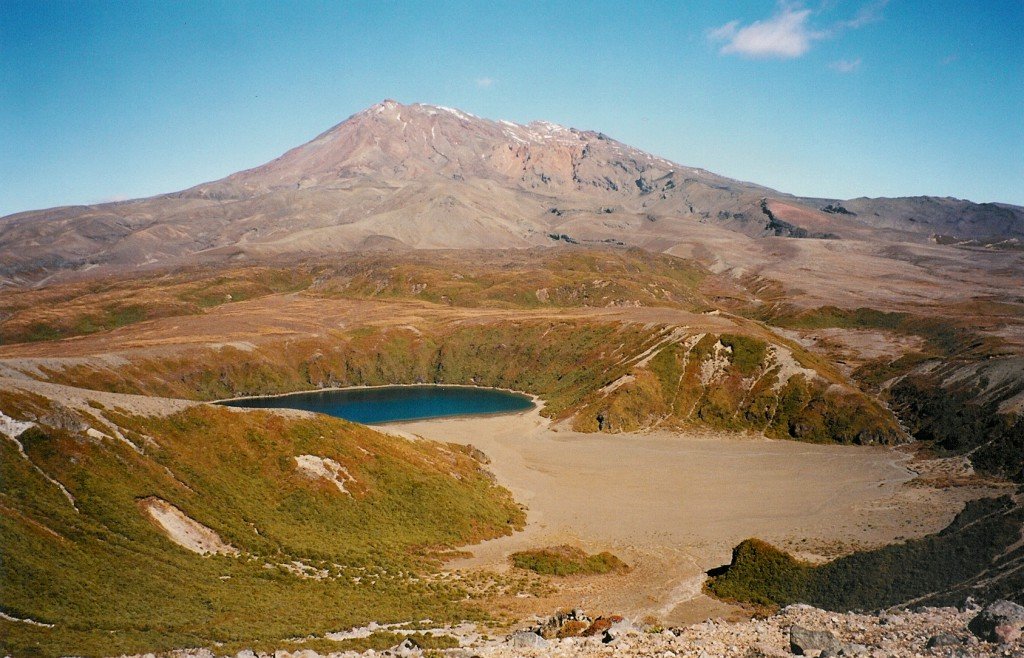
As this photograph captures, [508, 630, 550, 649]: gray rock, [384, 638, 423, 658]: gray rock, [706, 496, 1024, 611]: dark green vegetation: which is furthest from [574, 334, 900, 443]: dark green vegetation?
[384, 638, 423, 658]: gray rock

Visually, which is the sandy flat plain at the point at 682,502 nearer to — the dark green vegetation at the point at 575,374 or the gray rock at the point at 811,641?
the dark green vegetation at the point at 575,374

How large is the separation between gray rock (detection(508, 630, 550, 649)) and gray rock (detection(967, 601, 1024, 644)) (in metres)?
18.3

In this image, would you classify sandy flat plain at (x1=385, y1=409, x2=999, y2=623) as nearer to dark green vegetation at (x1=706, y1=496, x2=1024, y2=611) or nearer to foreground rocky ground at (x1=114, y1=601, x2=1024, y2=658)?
dark green vegetation at (x1=706, y1=496, x2=1024, y2=611)

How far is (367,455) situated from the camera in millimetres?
63344

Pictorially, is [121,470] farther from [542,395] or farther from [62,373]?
[542,395]

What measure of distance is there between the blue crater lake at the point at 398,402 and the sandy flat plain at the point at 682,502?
19657 millimetres

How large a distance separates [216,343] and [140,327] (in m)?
52.3

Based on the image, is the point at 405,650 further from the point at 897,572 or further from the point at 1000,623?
the point at 897,572

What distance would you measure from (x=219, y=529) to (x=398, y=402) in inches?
3729

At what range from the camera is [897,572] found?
42.4 m

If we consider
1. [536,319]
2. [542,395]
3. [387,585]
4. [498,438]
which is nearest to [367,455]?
[387,585]

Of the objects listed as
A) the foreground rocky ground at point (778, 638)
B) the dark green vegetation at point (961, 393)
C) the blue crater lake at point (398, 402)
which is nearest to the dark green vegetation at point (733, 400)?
the dark green vegetation at point (961, 393)

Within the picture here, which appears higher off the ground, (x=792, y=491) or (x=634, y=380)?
(x=634, y=380)

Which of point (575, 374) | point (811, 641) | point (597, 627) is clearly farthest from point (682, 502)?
point (575, 374)
